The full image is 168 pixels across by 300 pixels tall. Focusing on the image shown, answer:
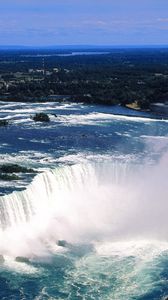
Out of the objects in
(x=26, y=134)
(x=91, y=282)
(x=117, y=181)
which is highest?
(x=26, y=134)

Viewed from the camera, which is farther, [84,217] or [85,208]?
[85,208]

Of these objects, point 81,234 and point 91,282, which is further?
point 81,234

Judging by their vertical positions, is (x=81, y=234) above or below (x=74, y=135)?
below

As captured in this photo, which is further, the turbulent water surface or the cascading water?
the cascading water

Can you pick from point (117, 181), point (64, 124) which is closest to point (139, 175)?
point (117, 181)

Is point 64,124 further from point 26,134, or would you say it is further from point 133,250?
point 133,250

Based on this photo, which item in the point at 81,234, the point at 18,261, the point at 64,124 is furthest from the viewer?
the point at 64,124

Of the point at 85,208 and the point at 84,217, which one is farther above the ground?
the point at 85,208

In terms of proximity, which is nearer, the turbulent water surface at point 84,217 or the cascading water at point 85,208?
the turbulent water surface at point 84,217
